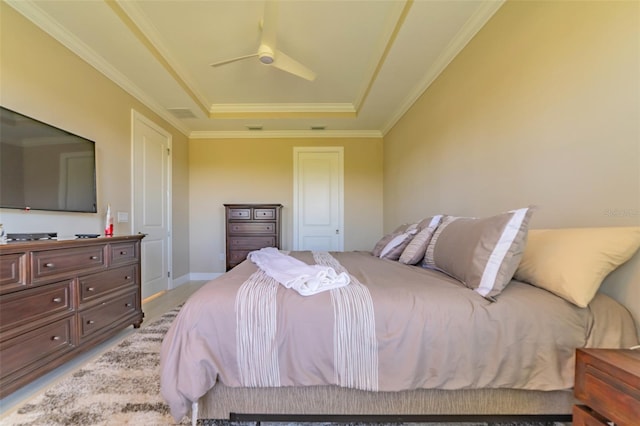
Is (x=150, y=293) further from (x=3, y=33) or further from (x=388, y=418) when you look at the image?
(x=388, y=418)

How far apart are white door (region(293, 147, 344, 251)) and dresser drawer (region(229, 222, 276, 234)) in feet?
2.27

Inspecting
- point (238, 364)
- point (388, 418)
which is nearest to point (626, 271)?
point (388, 418)

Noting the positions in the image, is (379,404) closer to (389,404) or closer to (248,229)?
(389,404)

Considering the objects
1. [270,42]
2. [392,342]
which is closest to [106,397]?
[392,342]

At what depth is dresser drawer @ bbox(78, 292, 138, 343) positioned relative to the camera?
1941 millimetres

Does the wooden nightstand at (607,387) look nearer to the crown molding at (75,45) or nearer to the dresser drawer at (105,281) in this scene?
the dresser drawer at (105,281)

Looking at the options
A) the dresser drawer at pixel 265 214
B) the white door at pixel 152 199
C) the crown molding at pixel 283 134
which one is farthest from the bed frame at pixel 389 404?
the crown molding at pixel 283 134

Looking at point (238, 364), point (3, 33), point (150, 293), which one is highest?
point (3, 33)

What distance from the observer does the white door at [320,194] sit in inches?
187

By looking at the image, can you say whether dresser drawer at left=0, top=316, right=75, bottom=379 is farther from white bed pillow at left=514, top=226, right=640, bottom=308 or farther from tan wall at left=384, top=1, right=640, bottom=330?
tan wall at left=384, top=1, right=640, bottom=330

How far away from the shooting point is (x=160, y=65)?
2.73 m

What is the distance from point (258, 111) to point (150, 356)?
10.9ft

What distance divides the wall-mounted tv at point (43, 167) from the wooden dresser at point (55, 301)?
43cm

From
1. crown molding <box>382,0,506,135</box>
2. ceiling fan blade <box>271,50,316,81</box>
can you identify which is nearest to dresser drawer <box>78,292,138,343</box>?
ceiling fan blade <box>271,50,316,81</box>
